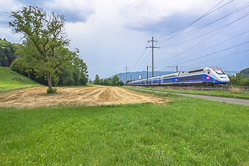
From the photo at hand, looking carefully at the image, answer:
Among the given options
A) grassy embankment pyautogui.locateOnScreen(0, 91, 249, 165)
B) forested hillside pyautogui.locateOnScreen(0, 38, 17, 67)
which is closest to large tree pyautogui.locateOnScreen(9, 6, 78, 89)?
grassy embankment pyautogui.locateOnScreen(0, 91, 249, 165)

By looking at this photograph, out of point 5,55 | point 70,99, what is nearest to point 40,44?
point 70,99

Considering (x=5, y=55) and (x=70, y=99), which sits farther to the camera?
(x=5, y=55)

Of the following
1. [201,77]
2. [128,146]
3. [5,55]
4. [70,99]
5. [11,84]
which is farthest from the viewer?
[5,55]

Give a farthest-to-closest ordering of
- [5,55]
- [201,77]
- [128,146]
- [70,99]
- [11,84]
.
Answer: [5,55], [11,84], [201,77], [70,99], [128,146]

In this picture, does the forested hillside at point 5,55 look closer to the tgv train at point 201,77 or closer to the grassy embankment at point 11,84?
the grassy embankment at point 11,84

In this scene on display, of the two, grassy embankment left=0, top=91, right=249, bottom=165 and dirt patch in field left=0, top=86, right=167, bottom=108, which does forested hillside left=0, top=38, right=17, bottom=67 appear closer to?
dirt patch in field left=0, top=86, right=167, bottom=108

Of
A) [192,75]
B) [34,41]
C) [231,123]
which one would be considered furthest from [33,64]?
[192,75]

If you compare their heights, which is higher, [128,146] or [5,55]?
[5,55]

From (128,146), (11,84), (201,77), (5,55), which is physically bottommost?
(128,146)

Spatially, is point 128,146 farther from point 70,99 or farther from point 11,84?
point 11,84

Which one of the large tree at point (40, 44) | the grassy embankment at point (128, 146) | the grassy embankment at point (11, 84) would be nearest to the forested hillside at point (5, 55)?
the grassy embankment at point (11, 84)

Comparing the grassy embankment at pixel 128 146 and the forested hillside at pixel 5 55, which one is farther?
the forested hillside at pixel 5 55

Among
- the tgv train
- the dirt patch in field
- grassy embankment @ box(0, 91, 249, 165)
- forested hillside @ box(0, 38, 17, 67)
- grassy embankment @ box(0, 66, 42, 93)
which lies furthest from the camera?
forested hillside @ box(0, 38, 17, 67)

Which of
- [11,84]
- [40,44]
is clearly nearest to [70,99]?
[40,44]
